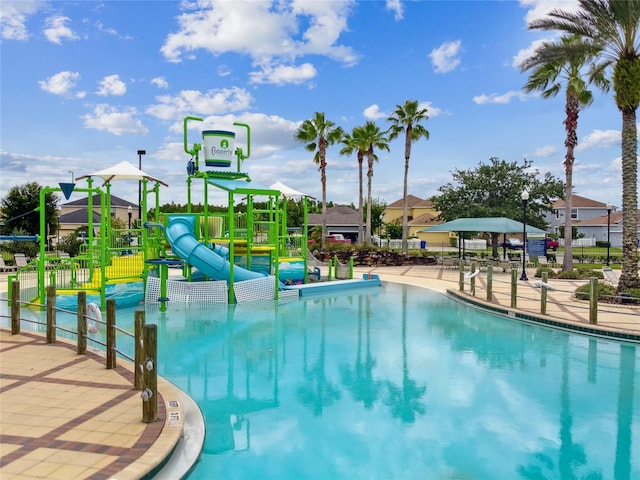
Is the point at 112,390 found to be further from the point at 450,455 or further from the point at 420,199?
the point at 420,199

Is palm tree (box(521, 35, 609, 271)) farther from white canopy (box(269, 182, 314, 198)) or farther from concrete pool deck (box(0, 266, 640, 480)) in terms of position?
concrete pool deck (box(0, 266, 640, 480))

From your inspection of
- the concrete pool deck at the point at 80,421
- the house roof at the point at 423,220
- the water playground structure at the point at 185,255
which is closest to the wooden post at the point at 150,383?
the concrete pool deck at the point at 80,421

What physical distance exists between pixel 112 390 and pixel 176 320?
21.2 feet

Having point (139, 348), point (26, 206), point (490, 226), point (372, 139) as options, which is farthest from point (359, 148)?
point (139, 348)

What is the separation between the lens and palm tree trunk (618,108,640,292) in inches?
591

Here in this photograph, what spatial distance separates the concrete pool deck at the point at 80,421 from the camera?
4.68m

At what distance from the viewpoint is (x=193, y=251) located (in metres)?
15.6

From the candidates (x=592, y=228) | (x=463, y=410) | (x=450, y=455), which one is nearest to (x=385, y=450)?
(x=450, y=455)

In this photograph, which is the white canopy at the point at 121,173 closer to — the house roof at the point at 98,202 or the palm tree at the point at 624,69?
the palm tree at the point at 624,69

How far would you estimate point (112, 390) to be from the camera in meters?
6.73

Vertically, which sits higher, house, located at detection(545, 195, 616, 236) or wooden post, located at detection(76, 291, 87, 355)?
house, located at detection(545, 195, 616, 236)

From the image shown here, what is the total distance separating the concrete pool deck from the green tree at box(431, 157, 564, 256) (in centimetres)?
2782

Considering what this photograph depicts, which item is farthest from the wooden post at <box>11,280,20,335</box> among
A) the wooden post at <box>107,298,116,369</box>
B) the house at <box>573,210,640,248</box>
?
the house at <box>573,210,640,248</box>

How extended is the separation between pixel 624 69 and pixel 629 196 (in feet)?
12.2
